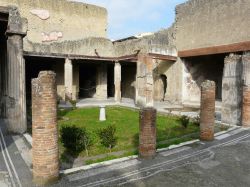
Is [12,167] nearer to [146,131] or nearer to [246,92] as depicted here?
[146,131]

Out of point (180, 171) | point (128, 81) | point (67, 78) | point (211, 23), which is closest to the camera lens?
point (180, 171)

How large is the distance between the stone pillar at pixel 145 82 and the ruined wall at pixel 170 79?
3.16 metres

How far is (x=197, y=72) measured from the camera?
1781cm

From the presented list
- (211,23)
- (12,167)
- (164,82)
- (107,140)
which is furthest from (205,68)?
(12,167)

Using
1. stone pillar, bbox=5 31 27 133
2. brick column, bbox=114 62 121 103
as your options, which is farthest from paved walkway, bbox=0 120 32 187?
brick column, bbox=114 62 121 103

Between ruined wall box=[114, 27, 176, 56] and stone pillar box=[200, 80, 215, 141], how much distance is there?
8.21 m

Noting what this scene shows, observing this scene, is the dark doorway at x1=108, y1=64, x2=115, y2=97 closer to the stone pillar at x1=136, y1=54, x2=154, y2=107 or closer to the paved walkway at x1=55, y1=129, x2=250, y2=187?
the stone pillar at x1=136, y1=54, x2=154, y2=107

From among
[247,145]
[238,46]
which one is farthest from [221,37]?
[247,145]

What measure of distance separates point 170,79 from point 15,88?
39.3 feet

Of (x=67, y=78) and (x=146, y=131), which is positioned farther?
(x=67, y=78)

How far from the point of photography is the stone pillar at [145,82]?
14797 mm

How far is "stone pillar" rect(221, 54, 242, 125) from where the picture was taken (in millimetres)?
10109

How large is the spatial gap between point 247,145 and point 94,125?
5.15 meters

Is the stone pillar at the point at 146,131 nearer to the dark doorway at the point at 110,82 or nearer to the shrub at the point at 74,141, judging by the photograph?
the shrub at the point at 74,141
